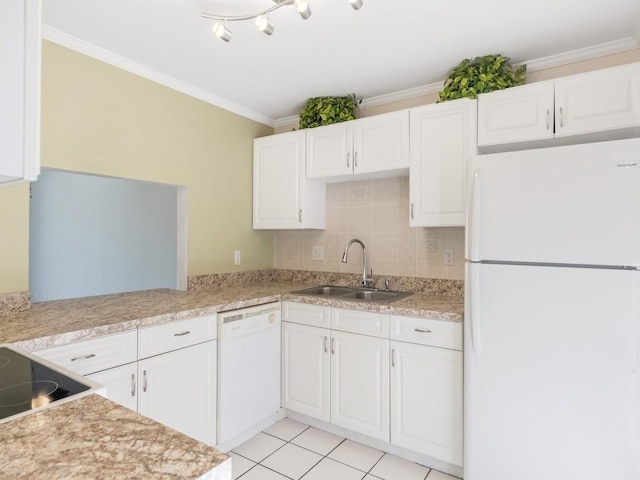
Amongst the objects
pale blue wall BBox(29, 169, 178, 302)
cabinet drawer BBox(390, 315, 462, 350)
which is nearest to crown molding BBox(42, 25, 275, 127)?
pale blue wall BBox(29, 169, 178, 302)

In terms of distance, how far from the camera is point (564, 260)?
157cm

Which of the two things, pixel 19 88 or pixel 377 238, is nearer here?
pixel 19 88

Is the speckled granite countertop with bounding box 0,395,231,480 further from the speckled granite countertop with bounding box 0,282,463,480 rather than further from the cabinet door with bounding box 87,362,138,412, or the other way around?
the cabinet door with bounding box 87,362,138,412

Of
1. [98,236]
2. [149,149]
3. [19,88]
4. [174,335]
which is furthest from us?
[98,236]

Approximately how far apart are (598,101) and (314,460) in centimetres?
247

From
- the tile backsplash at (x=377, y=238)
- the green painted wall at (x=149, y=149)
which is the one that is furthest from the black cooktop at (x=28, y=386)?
the tile backsplash at (x=377, y=238)

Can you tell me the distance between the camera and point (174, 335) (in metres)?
1.88

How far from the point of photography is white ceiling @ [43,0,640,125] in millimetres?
1709

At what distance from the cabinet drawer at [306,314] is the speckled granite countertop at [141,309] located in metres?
0.04

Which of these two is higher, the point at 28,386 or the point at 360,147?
the point at 360,147

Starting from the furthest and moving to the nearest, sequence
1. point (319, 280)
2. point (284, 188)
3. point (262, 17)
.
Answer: point (319, 280)
point (284, 188)
point (262, 17)

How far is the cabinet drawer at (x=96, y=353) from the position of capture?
4.78 feet

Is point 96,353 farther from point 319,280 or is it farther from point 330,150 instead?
point 330,150

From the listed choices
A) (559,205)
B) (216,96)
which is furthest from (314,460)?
(216,96)
